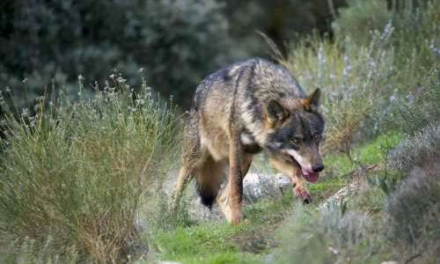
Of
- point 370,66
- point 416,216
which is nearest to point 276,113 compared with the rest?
point 416,216

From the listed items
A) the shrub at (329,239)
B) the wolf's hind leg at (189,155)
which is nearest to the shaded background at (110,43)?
the wolf's hind leg at (189,155)

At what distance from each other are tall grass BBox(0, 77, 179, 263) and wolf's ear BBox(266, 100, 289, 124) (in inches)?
51.3

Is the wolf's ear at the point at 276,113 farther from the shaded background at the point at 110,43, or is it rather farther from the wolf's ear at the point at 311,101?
the shaded background at the point at 110,43

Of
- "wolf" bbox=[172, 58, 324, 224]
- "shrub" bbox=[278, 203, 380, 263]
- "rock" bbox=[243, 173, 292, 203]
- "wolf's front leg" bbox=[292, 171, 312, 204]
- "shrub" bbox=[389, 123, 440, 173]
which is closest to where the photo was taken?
"shrub" bbox=[278, 203, 380, 263]

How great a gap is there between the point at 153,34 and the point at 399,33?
6.36m

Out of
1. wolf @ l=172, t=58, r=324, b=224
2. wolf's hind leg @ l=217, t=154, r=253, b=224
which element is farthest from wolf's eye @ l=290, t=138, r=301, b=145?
wolf's hind leg @ l=217, t=154, r=253, b=224

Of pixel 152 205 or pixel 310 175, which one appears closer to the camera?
pixel 310 175

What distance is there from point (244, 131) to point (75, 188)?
2.07m

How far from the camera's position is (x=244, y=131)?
991cm

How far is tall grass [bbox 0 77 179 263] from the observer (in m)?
8.48

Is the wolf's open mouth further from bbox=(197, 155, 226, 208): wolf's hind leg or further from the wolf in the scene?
bbox=(197, 155, 226, 208): wolf's hind leg

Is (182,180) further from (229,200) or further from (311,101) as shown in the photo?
(311,101)

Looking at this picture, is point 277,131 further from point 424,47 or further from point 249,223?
point 424,47

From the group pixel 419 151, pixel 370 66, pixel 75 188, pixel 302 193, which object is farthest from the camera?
pixel 370 66
